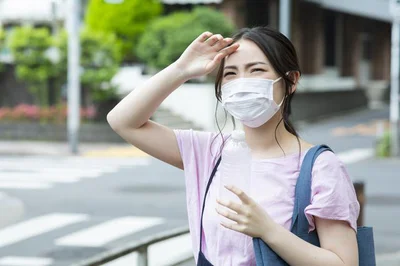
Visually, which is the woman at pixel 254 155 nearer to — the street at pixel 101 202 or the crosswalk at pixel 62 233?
the street at pixel 101 202

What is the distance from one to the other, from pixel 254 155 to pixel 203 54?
43 cm

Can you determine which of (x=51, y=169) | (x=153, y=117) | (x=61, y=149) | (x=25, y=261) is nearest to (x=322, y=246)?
(x=25, y=261)

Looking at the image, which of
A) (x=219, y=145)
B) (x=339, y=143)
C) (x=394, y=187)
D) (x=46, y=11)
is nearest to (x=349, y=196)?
(x=219, y=145)

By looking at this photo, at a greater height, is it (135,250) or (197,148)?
(197,148)

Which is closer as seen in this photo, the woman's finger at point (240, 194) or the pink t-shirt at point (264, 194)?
the woman's finger at point (240, 194)

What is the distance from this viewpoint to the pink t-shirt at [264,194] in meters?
2.58

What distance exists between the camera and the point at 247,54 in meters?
2.79

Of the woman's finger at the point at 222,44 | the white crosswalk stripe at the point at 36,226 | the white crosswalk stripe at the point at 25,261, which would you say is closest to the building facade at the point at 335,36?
the white crosswalk stripe at the point at 36,226

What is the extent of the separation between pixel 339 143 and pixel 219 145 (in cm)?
2290

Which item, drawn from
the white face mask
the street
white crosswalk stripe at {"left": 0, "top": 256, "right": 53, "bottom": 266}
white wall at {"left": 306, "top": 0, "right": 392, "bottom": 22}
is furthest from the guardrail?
white wall at {"left": 306, "top": 0, "right": 392, "bottom": 22}

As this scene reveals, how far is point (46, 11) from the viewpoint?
37781 mm

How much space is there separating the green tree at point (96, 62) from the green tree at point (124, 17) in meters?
4.63

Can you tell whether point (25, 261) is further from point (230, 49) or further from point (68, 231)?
point (230, 49)

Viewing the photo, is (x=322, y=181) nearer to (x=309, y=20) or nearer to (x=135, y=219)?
(x=135, y=219)
